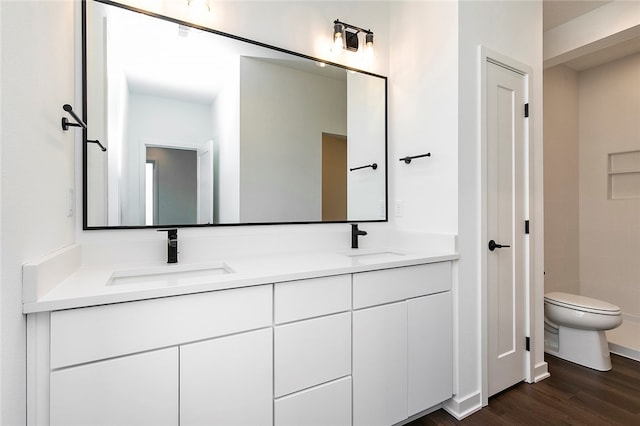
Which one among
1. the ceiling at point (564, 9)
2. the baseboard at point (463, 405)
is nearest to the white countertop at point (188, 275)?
the baseboard at point (463, 405)

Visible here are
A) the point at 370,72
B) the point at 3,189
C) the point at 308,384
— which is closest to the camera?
the point at 3,189

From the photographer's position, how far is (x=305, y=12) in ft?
6.38

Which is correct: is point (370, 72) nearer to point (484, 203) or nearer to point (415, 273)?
point (484, 203)

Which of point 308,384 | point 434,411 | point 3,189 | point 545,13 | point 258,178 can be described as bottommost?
point 434,411

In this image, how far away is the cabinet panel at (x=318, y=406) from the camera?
4.12ft

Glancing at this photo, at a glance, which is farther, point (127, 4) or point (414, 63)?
point (414, 63)

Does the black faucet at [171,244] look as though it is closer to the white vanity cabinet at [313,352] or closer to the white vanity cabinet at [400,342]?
the white vanity cabinet at [313,352]

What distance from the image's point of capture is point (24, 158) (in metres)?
0.85

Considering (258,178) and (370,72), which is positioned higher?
(370,72)

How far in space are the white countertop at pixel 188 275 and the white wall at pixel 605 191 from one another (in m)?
2.68

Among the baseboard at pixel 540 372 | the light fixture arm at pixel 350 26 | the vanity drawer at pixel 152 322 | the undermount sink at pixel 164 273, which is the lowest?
the baseboard at pixel 540 372

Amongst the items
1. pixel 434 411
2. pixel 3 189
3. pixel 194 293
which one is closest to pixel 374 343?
pixel 434 411

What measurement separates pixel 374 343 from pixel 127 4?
6.52 ft

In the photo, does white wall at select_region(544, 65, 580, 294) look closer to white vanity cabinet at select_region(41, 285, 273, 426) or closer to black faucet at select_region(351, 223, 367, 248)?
black faucet at select_region(351, 223, 367, 248)
